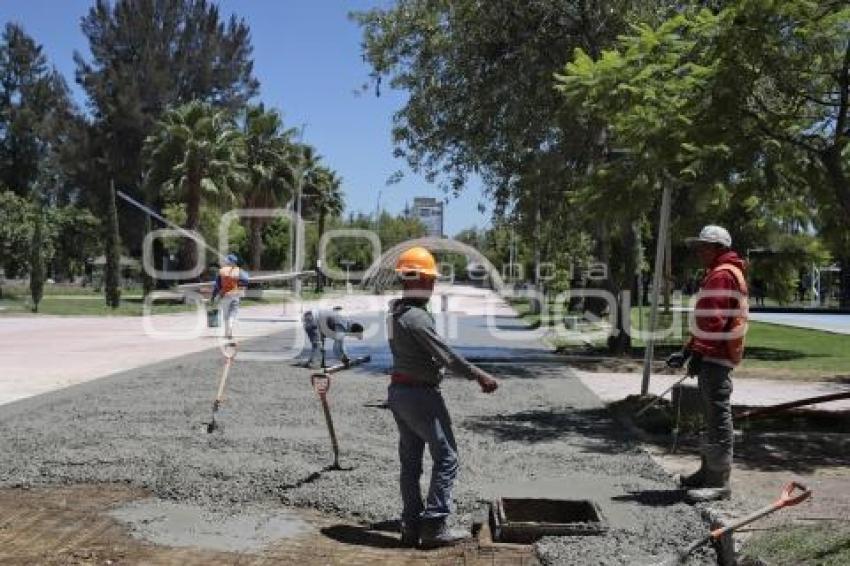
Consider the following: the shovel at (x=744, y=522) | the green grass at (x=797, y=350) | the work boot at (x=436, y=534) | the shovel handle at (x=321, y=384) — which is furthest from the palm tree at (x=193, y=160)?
the shovel at (x=744, y=522)

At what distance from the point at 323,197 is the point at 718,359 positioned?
71595mm

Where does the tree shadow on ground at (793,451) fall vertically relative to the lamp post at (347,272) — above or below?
below

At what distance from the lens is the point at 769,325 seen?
120 feet

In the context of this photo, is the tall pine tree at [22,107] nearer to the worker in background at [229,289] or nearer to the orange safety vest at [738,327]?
the worker in background at [229,289]

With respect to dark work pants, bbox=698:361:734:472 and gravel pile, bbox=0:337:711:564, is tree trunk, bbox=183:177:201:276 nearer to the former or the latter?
gravel pile, bbox=0:337:711:564

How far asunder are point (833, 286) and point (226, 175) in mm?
38625

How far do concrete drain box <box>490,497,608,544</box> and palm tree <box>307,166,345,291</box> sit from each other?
63130 mm

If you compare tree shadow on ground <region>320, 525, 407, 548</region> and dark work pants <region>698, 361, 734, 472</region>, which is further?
dark work pants <region>698, 361, 734, 472</region>

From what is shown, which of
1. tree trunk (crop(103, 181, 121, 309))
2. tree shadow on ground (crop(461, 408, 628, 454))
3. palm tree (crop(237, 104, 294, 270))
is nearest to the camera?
tree shadow on ground (crop(461, 408, 628, 454))

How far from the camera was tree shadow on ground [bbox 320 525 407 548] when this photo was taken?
6.66m

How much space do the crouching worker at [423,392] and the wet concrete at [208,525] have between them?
0.84 metres

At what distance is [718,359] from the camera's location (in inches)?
297

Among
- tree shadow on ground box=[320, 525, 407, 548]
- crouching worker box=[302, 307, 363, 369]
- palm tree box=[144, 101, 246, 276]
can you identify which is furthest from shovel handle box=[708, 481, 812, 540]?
palm tree box=[144, 101, 246, 276]

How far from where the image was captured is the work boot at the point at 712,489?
7441mm
